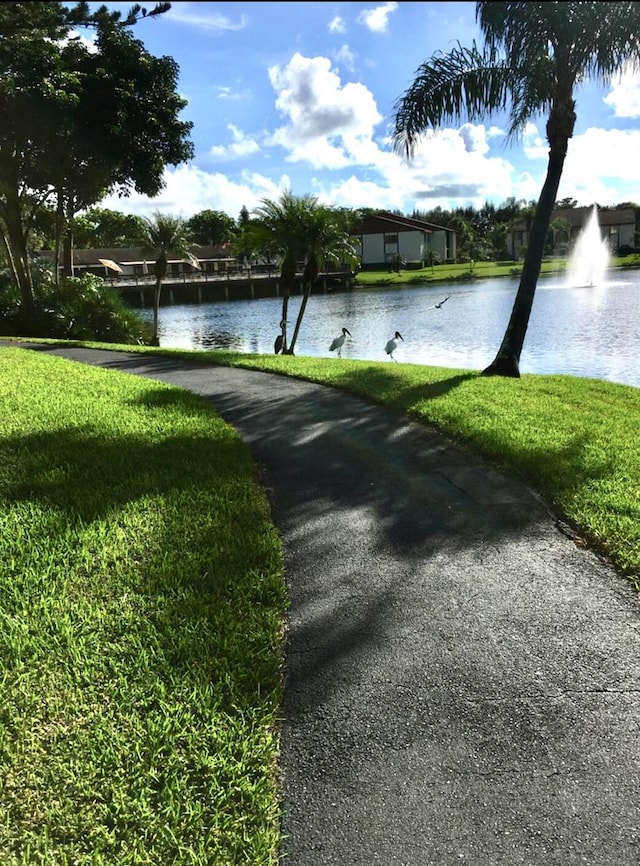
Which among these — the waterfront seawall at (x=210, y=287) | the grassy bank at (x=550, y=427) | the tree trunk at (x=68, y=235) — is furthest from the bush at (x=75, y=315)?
the waterfront seawall at (x=210, y=287)

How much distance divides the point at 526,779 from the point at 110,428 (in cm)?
504

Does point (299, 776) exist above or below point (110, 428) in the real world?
below

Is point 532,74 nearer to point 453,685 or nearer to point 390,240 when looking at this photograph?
point 453,685

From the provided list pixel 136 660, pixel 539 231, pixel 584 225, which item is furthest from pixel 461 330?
pixel 584 225

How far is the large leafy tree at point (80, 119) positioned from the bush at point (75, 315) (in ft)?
1.92

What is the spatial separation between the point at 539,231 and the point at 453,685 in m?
9.58

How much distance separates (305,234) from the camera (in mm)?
20703

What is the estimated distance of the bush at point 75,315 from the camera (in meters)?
19.4

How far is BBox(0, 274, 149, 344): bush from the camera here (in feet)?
63.5

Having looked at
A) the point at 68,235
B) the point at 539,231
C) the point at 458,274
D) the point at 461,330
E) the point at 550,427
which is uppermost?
the point at 458,274

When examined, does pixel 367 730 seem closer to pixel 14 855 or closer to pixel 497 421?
pixel 14 855

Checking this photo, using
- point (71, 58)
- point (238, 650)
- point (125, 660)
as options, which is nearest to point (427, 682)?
point (238, 650)

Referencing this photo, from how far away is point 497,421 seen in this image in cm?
693

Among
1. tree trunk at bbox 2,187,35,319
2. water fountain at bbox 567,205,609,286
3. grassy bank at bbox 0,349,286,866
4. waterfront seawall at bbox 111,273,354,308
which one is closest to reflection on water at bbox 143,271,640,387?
water fountain at bbox 567,205,609,286
